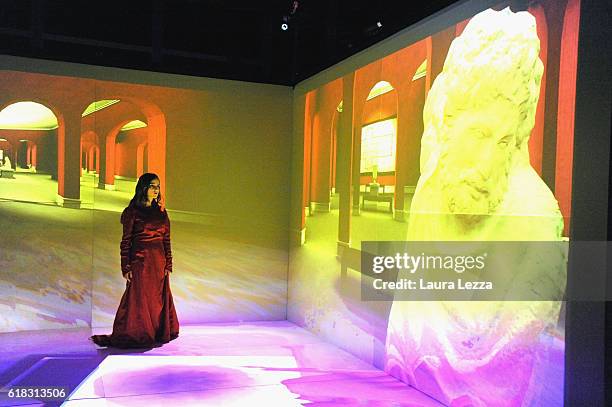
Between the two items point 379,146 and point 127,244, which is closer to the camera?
point 379,146

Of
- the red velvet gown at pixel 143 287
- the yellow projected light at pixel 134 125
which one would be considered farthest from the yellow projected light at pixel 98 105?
the red velvet gown at pixel 143 287

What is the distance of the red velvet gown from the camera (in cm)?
455

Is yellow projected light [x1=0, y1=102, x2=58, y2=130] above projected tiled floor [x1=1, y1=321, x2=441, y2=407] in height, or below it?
above

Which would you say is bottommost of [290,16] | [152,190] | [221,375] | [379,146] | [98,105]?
[221,375]

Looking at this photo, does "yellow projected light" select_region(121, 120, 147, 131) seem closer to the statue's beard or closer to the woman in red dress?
the woman in red dress

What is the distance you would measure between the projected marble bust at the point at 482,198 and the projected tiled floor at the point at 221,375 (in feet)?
1.56

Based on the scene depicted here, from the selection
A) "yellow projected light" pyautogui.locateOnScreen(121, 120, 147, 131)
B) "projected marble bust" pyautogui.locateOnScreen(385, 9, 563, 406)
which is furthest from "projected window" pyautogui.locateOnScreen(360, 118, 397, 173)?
"yellow projected light" pyautogui.locateOnScreen(121, 120, 147, 131)

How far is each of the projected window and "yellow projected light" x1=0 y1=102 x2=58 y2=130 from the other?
3.03 metres

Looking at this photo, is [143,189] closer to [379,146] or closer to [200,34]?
[200,34]

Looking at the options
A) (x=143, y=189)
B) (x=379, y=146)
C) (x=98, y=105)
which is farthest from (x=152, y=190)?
(x=379, y=146)

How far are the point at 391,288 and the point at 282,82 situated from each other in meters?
2.94

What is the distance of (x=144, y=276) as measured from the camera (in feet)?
15.2

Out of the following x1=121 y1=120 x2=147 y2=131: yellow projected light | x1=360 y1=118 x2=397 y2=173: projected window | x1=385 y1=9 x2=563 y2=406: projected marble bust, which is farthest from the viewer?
x1=121 y1=120 x2=147 y2=131: yellow projected light

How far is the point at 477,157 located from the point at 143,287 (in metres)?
3.09
